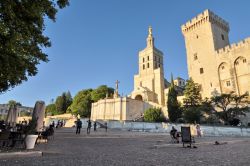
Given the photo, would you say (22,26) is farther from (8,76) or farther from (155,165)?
(155,165)

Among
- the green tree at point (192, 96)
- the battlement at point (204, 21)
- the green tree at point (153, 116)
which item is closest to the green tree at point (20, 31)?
the green tree at point (153, 116)

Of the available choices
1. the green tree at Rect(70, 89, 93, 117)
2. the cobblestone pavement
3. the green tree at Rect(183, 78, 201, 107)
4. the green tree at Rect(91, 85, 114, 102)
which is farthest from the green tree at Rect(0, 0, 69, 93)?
the green tree at Rect(91, 85, 114, 102)

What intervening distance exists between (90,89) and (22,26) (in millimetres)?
72683

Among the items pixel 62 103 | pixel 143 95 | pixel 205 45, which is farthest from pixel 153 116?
pixel 62 103

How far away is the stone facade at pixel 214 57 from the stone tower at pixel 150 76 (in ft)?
45.6

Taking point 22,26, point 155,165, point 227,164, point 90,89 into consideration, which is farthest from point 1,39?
point 90,89

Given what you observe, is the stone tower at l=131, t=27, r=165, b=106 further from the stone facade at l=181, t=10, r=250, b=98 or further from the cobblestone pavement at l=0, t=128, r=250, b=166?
the cobblestone pavement at l=0, t=128, r=250, b=166

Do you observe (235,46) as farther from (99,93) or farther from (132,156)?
(132,156)

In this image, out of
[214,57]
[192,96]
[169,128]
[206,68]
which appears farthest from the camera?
[206,68]

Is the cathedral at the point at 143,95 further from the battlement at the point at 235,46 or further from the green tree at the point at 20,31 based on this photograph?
the green tree at the point at 20,31

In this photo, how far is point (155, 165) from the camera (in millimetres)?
5145

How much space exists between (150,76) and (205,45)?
22.6 metres

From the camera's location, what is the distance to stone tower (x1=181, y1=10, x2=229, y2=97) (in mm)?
49906

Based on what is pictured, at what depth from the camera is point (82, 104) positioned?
68938 mm
